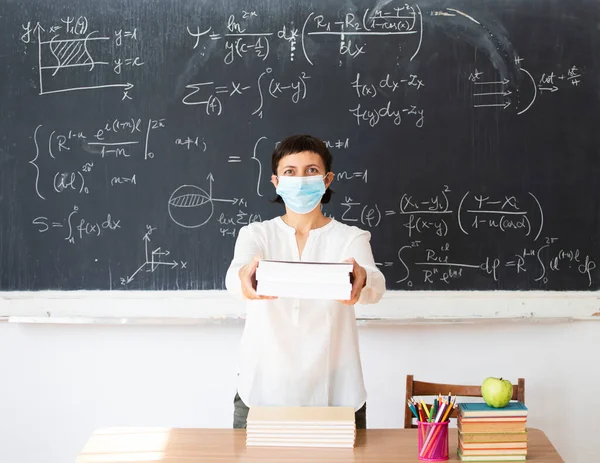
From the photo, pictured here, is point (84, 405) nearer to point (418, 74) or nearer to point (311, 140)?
point (311, 140)

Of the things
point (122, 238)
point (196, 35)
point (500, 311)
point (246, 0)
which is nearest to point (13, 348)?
point (122, 238)

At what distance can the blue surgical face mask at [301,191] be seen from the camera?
→ 2416 mm

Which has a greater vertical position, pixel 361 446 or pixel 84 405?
pixel 361 446

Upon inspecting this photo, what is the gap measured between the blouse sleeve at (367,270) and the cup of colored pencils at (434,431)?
0.39m

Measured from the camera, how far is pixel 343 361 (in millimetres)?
2389

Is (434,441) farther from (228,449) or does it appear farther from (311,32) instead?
(311,32)

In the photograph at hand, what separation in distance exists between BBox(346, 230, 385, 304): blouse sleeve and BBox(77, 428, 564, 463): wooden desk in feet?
1.44

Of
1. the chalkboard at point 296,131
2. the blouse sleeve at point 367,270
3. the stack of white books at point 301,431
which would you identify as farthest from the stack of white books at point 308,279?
the chalkboard at point 296,131

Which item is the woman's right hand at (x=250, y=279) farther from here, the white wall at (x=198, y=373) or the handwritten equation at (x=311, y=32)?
the handwritten equation at (x=311, y=32)

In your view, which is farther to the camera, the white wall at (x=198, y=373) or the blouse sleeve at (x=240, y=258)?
the white wall at (x=198, y=373)

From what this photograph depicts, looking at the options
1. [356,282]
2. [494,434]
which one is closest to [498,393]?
[494,434]

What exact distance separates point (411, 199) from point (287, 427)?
144cm

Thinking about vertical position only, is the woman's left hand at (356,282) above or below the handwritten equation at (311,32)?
below

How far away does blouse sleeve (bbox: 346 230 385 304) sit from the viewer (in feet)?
7.23
